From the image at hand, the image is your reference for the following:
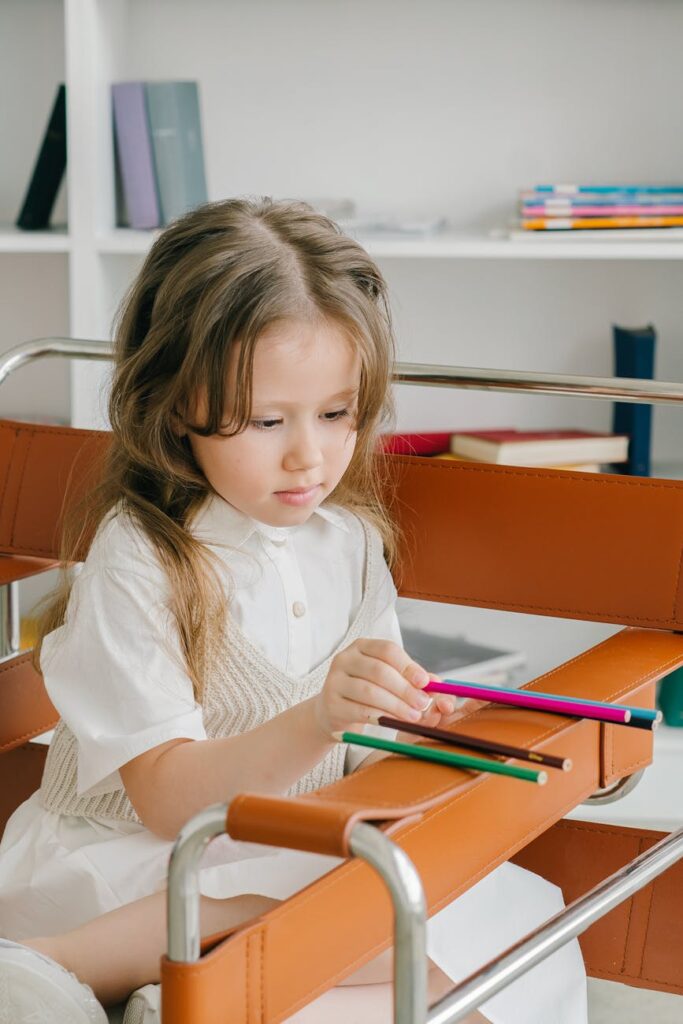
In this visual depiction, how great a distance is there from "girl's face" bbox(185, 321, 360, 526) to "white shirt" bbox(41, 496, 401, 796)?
0.27 feet

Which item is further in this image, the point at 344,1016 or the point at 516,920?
the point at 516,920

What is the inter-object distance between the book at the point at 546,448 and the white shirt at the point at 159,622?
0.82 m

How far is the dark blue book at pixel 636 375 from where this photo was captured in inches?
78.8

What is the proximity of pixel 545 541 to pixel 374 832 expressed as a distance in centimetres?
63

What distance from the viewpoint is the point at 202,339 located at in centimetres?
98

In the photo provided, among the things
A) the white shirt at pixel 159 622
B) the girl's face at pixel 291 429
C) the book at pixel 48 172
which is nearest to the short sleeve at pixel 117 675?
the white shirt at pixel 159 622

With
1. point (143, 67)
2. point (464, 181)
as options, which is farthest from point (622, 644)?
point (143, 67)

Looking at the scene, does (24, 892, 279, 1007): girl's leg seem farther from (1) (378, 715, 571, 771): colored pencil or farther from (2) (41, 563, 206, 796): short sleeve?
(1) (378, 715, 571, 771): colored pencil

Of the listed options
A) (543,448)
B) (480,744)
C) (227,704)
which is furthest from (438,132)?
(480,744)

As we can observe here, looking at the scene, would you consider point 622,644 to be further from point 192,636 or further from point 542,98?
point 542,98

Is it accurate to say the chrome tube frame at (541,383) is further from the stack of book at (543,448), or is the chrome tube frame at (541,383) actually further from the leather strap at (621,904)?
the stack of book at (543,448)

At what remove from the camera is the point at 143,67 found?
2152 millimetres

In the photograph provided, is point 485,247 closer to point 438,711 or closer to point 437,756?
point 438,711

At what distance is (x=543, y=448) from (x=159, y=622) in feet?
3.65
